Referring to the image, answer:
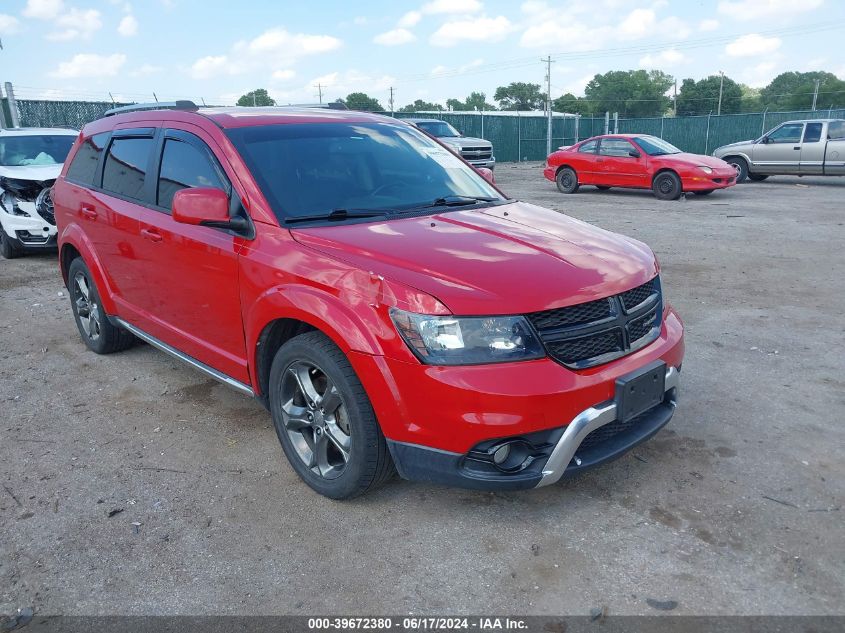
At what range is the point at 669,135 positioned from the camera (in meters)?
30.1

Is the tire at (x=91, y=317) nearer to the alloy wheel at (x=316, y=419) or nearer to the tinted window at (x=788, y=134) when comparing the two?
the alloy wheel at (x=316, y=419)

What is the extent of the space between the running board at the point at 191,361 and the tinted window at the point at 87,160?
3.59ft

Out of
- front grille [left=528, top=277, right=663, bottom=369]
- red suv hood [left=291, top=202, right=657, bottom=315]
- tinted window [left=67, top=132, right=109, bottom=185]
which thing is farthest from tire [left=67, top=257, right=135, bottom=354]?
front grille [left=528, top=277, right=663, bottom=369]

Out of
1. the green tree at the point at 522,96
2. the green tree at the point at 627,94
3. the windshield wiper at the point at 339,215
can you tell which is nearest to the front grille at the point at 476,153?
the windshield wiper at the point at 339,215

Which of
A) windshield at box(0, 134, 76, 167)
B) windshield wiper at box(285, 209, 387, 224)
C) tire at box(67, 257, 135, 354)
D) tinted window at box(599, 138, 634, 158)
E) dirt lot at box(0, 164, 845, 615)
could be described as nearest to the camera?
dirt lot at box(0, 164, 845, 615)

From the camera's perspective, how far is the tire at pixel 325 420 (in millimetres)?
2877

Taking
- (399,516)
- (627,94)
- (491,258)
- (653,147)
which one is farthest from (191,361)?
(627,94)

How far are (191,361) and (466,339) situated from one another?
2.09m

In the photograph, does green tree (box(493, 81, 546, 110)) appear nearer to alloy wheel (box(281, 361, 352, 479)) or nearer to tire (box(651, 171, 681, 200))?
tire (box(651, 171, 681, 200))

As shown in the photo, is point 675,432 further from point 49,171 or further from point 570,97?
point 570,97

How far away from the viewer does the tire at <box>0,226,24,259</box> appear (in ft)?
29.9

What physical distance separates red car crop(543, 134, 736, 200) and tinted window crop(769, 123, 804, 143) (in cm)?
325

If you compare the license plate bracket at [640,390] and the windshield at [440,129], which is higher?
the windshield at [440,129]

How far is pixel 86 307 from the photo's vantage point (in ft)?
17.7
